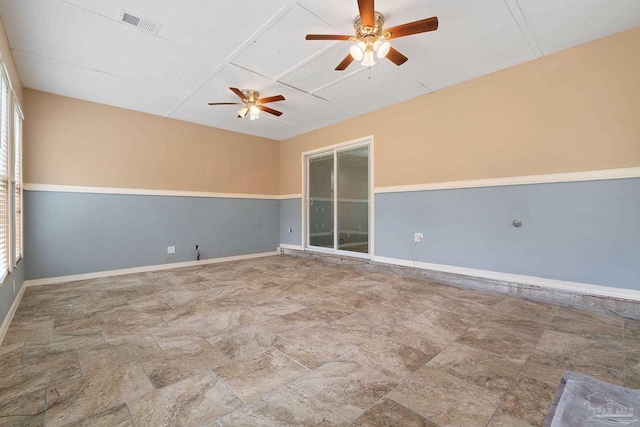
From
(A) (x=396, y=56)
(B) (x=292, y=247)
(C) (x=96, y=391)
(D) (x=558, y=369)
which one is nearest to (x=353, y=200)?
(B) (x=292, y=247)

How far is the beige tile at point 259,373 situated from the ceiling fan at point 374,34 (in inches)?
97.7

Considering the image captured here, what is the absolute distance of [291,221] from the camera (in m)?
5.99

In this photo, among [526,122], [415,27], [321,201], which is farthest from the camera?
[321,201]

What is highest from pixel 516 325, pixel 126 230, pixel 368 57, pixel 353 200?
pixel 368 57

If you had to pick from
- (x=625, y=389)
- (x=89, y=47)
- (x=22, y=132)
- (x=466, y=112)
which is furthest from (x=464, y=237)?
(x=22, y=132)

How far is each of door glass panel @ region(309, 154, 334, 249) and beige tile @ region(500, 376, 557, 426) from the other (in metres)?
3.93

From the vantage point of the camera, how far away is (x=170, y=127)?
183 inches

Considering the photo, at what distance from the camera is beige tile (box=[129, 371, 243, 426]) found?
1.22m

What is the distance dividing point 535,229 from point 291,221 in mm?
4308

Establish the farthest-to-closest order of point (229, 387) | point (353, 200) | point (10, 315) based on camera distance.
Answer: point (353, 200) < point (10, 315) < point (229, 387)

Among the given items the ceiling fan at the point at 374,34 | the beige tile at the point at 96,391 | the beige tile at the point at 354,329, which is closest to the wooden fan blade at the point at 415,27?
the ceiling fan at the point at 374,34

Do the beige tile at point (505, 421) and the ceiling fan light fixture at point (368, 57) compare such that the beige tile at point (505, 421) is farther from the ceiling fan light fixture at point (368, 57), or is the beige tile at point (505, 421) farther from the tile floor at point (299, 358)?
the ceiling fan light fixture at point (368, 57)

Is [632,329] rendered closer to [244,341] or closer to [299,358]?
[299,358]

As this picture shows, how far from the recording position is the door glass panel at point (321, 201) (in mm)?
5371
